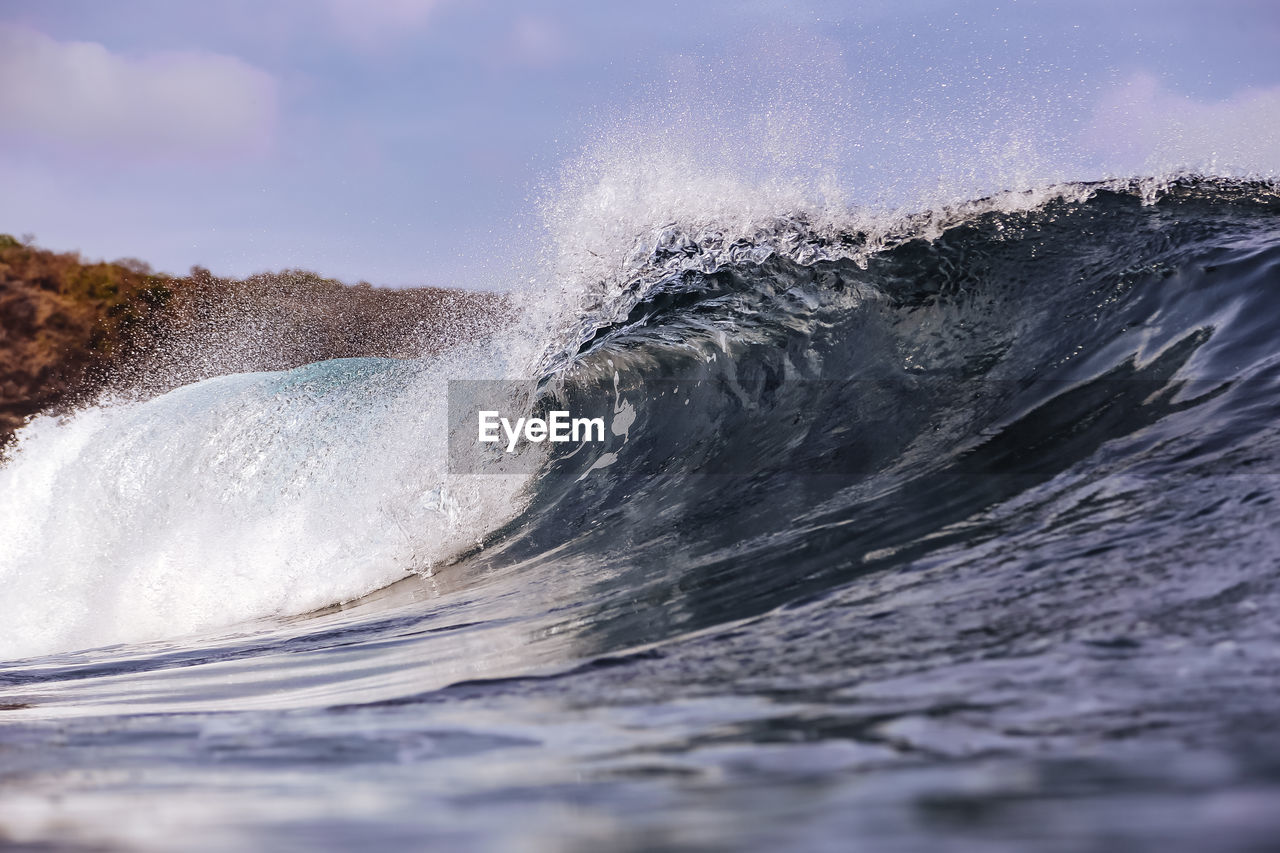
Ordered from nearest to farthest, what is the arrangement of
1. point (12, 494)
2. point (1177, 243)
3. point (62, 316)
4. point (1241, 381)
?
1. point (1241, 381)
2. point (1177, 243)
3. point (12, 494)
4. point (62, 316)

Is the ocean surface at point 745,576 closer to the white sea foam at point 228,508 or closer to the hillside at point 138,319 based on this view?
the white sea foam at point 228,508

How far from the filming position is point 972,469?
136 inches

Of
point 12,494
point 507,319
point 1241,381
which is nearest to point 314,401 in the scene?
point 12,494

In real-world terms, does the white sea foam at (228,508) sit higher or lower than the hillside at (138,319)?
lower

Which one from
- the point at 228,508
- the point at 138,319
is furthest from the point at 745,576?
the point at 138,319

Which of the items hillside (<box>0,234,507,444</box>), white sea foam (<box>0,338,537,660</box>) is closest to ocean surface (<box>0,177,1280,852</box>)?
white sea foam (<box>0,338,537,660</box>)

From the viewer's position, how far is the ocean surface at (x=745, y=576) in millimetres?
1226

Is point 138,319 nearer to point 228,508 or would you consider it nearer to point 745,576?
point 228,508

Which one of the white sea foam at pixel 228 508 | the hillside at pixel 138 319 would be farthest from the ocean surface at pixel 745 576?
the hillside at pixel 138 319

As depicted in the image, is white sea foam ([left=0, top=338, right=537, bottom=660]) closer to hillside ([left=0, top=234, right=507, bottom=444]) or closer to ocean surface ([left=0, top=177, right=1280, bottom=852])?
ocean surface ([left=0, top=177, right=1280, bottom=852])

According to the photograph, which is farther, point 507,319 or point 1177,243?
point 507,319

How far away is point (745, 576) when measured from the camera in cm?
294

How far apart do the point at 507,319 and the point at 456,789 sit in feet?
17.4

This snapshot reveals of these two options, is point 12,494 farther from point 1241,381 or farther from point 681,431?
point 1241,381
